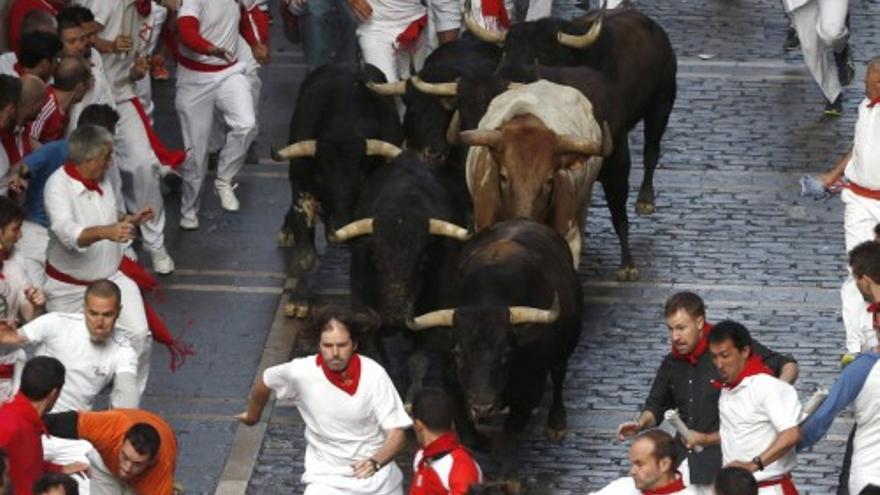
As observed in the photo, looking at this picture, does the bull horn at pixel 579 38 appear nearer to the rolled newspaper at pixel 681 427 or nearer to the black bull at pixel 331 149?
the black bull at pixel 331 149

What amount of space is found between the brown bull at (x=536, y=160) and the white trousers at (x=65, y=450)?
4901mm

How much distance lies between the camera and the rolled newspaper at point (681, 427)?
14.6 meters

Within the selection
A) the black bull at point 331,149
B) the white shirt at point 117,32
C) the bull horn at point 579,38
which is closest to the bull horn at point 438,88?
the black bull at point 331,149

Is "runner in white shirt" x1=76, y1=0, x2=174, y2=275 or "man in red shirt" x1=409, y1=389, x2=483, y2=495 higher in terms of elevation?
"man in red shirt" x1=409, y1=389, x2=483, y2=495

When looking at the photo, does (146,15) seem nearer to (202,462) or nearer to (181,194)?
(181,194)

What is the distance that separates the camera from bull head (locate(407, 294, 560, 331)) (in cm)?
1683

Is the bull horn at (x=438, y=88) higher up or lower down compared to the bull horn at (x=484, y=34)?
higher up

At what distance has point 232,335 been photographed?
19344mm

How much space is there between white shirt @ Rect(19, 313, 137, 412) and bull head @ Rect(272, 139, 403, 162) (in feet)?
15.1

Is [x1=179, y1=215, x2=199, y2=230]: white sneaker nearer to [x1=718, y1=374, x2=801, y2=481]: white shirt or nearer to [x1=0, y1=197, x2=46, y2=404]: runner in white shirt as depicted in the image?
[x1=0, y1=197, x2=46, y2=404]: runner in white shirt

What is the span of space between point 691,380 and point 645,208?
6.63m

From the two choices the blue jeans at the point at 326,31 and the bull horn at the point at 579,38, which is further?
the blue jeans at the point at 326,31

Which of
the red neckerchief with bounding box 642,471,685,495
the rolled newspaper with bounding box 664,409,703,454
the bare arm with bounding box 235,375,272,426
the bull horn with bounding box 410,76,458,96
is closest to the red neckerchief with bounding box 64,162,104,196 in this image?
the bare arm with bounding box 235,375,272,426

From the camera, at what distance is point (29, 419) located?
14.1 m
